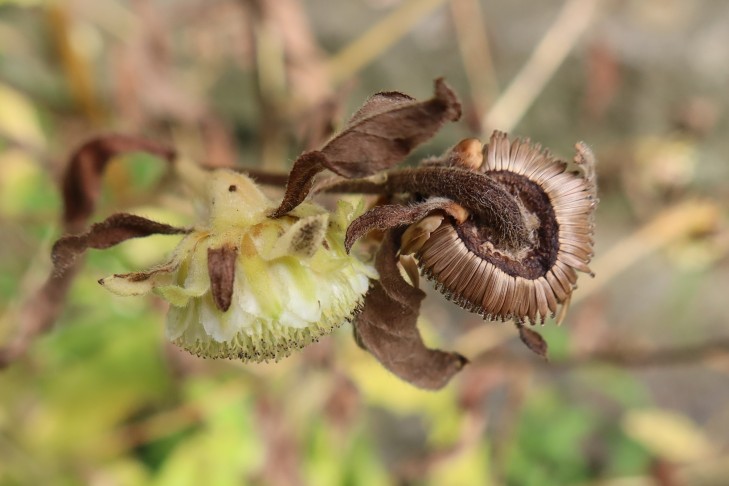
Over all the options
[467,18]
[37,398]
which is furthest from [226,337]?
[467,18]

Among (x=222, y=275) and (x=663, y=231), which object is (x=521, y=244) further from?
(x=663, y=231)

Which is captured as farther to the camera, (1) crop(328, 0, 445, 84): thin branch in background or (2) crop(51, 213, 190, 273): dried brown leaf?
(1) crop(328, 0, 445, 84): thin branch in background

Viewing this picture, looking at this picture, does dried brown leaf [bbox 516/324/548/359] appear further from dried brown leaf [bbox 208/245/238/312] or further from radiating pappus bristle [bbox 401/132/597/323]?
dried brown leaf [bbox 208/245/238/312]

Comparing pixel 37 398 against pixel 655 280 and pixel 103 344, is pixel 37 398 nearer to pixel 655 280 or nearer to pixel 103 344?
pixel 103 344

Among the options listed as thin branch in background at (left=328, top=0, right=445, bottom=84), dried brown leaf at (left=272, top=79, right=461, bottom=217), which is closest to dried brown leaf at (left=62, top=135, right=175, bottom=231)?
dried brown leaf at (left=272, top=79, right=461, bottom=217)

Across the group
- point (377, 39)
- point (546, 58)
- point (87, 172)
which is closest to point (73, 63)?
point (377, 39)
